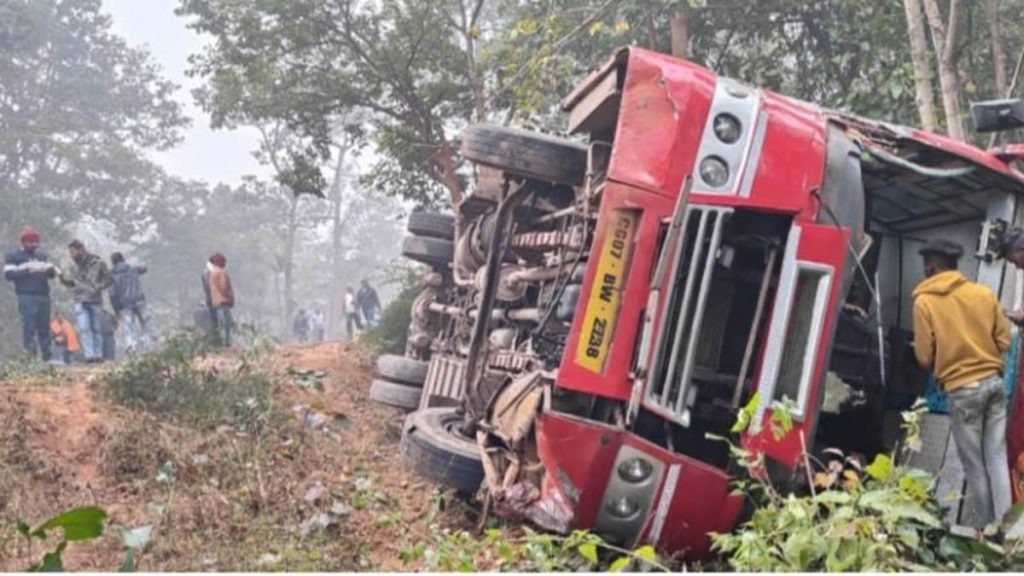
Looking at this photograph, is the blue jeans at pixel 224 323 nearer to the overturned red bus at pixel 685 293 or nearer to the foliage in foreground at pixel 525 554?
the overturned red bus at pixel 685 293

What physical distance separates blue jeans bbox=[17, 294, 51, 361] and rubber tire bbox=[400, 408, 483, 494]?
5.99m

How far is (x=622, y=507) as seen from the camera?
3387 mm

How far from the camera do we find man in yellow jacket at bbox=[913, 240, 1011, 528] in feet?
12.0

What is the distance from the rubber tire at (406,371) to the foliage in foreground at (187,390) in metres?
0.91

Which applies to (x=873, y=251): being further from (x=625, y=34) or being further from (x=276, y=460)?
(x=625, y=34)

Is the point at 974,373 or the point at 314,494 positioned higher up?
the point at 974,373

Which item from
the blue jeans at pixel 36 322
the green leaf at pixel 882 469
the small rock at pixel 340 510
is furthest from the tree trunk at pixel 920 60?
the blue jeans at pixel 36 322

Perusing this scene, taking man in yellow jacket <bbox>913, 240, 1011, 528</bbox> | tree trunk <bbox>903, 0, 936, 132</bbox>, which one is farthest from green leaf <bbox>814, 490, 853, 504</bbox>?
tree trunk <bbox>903, 0, 936, 132</bbox>

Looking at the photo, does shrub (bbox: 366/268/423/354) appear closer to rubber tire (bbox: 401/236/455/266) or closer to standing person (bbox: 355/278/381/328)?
rubber tire (bbox: 401/236/455/266)

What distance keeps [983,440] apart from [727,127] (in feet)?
5.67

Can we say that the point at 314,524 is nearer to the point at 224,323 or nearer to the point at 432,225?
the point at 432,225

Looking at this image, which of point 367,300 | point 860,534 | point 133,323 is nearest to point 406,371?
point 860,534

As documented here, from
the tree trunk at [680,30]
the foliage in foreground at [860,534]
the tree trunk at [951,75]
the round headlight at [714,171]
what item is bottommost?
the foliage in foreground at [860,534]

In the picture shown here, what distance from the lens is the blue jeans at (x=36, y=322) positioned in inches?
354
